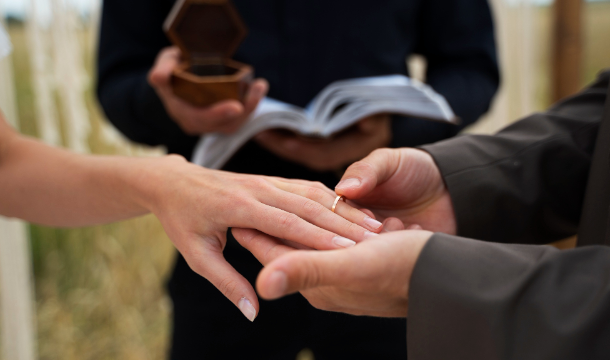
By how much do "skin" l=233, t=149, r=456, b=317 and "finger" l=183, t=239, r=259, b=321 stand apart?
36mm

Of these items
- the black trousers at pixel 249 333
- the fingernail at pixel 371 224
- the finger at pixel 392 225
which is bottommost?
the black trousers at pixel 249 333

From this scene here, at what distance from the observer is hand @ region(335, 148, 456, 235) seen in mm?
678

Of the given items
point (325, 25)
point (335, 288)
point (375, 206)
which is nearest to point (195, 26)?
point (325, 25)

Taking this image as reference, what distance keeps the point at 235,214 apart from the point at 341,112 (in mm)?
388

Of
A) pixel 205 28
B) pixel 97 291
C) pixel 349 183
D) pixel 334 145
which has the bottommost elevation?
pixel 97 291

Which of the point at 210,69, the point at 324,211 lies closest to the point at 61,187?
the point at 210,69

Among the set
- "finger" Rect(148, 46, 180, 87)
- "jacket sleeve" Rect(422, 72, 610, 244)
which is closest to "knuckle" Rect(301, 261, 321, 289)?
"jacket sleeve" Rect(422, 72, 610, 244)

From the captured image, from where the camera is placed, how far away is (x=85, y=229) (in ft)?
6.15

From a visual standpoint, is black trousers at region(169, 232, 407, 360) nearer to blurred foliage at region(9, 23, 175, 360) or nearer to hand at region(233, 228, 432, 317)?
hand at region(233, 228, 432, 317)

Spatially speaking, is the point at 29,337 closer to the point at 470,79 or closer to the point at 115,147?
the point at 115,147

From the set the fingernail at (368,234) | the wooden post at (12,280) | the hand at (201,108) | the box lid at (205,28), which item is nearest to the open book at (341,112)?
the hand at (201,108)

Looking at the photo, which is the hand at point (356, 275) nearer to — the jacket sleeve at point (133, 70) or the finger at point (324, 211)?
the finger at point (324, 211)

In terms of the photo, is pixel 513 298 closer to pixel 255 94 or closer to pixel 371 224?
pixel 371 224

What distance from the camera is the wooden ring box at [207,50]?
84 cm
